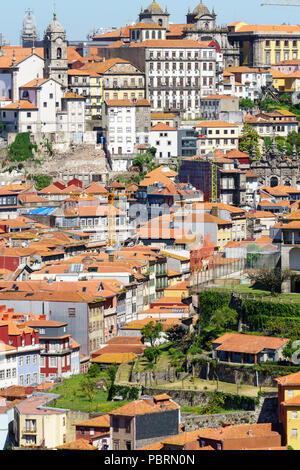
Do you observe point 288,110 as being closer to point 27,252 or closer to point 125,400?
point 27,252

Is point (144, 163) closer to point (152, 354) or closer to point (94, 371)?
point (94, 371)

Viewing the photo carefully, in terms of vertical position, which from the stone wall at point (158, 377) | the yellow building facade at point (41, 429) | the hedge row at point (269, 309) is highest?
the hedge row at point (269, 309)

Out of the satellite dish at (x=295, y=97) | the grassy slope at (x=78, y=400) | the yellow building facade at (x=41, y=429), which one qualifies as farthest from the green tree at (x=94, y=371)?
the satellite dish at (x=295, y=97)

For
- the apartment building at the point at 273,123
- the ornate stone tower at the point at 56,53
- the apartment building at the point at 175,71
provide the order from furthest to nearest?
the apartment building at the point at 175,71 < the apartment building at the point at 273,123 < the ornate stone tower at the point at 56,53

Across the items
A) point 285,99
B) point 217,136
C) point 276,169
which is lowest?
point 276,169

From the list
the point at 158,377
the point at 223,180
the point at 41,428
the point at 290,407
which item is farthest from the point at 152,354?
the point at 223,180

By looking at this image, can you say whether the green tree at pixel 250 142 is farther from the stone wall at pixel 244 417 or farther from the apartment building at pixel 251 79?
the stone wall at pixel 244 417

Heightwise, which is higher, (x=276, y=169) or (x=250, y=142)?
(x=250, y=142)

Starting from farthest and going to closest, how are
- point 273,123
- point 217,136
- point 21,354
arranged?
1. point 273,123
2. point 217,136
3. point 21,354
